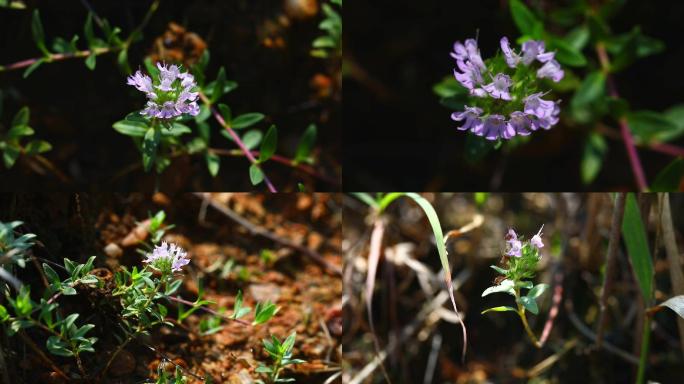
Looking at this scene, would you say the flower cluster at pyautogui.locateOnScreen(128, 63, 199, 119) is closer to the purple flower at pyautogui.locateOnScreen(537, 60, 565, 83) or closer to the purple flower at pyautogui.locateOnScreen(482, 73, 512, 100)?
the purple flower at pyautogui.locateOnScreen(482, 73, 512, 100)

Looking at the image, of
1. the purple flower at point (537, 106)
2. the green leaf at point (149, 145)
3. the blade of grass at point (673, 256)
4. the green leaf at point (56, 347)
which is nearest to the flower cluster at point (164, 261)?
the green leaf at point (56, 347)

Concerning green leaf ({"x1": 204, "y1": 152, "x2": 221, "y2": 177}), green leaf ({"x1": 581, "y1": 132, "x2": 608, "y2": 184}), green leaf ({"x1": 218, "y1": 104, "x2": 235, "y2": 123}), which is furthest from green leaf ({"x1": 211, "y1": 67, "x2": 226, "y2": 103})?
green leaf ({"x1": 581, "y1": 132, "x2": 608, "y2": 184})

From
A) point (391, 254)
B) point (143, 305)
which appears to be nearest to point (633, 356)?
point (391, 254)

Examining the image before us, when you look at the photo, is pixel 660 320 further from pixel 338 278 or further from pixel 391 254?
pixel 338 278

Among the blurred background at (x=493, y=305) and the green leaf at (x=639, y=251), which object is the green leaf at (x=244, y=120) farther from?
the green leaf at (x=639, y=251)

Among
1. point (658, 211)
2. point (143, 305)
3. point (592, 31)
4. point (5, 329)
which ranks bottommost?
point (5, 329)

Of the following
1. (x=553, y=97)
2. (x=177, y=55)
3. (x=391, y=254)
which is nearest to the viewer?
(x=177, y=55)

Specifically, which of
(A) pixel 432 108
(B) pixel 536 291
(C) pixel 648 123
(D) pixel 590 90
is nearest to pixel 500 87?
(B) pixel 536 291
